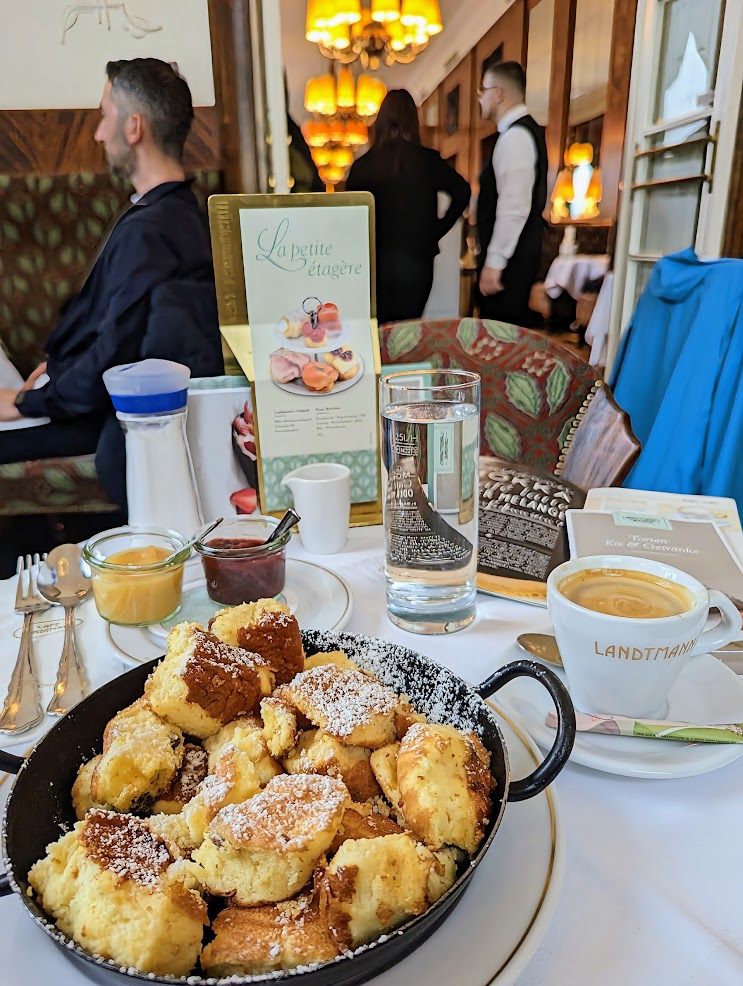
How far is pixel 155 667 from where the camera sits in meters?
0.54

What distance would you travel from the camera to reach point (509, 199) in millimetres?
1788

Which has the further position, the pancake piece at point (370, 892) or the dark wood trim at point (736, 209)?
the dark wood trim at point (736, 209)

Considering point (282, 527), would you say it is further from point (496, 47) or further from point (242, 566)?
point (496, 47)

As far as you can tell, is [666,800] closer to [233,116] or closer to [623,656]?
[623,656]

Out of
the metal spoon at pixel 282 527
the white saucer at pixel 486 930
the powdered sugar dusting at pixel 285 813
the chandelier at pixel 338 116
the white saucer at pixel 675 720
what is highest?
the chandelier at pixel 338 116

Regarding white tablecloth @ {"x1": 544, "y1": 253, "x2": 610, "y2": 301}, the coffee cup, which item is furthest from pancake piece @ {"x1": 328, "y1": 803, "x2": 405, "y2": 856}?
white tablecloth @ {"x1": 544, "y1": 253, "x2": 610, "y2": 301}

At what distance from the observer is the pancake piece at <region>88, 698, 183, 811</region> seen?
44 centimetres

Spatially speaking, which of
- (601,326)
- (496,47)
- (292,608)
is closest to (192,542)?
(292,608)

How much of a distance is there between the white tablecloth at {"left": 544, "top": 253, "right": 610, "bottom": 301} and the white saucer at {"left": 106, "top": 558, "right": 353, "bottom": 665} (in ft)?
4.46

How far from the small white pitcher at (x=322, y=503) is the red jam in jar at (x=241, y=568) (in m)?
0.13

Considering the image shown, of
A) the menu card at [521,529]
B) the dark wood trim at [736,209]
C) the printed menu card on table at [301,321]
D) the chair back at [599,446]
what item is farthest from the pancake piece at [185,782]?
the dark wood trim at [736,209]

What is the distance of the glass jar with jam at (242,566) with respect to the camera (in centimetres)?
75

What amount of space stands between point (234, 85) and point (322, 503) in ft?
3.39

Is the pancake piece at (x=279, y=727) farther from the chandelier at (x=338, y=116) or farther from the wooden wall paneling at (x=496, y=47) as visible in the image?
the wooden wall paneling at (x=496, y=47)
